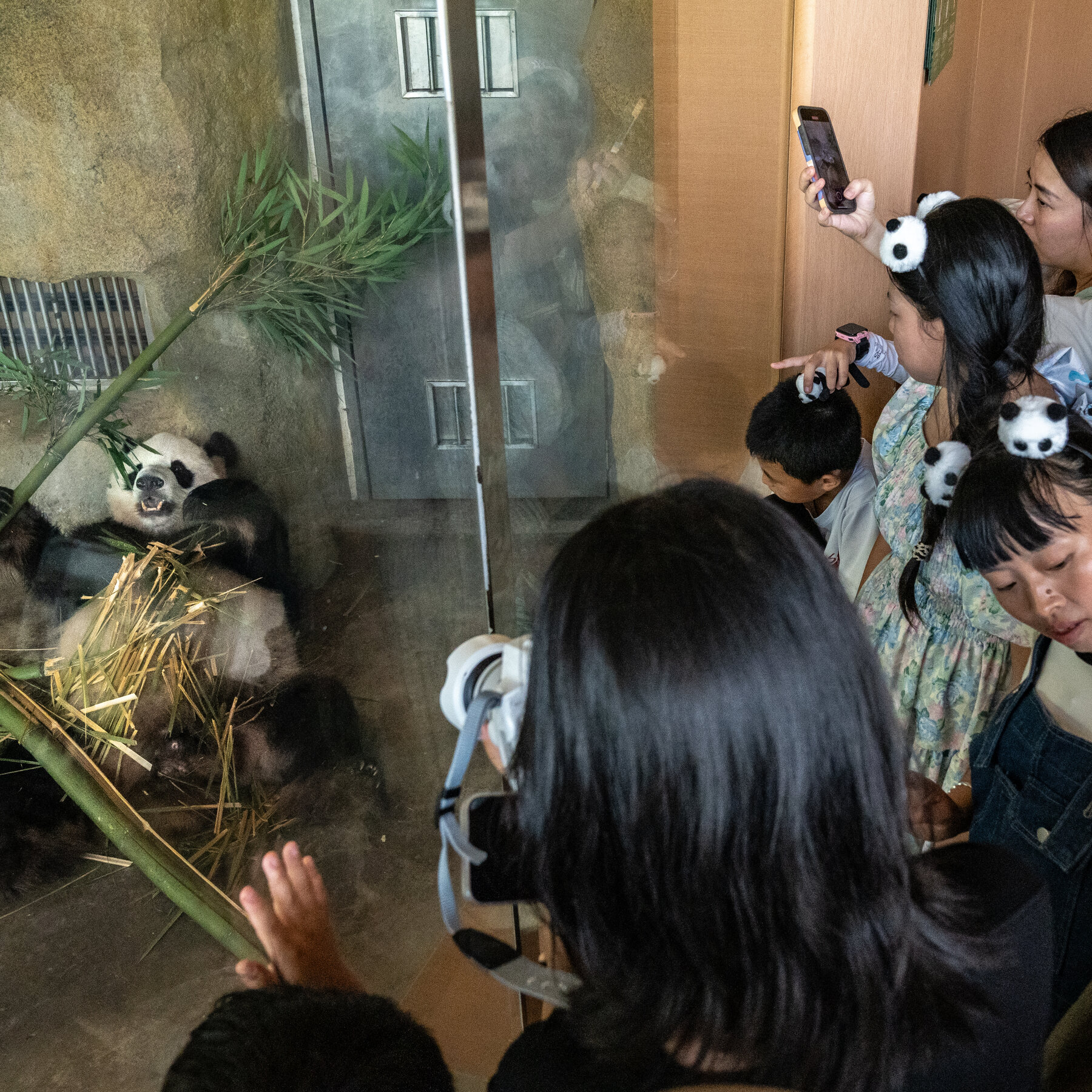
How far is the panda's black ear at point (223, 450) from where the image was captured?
2.14 feet

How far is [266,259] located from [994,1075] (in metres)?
0.70

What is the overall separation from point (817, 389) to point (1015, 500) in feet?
2.11

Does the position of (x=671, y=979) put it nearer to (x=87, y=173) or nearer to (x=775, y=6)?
(x=87, y=173)

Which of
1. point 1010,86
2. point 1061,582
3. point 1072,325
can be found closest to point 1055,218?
point 1072,325

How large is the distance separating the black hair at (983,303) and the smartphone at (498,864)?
823 mm

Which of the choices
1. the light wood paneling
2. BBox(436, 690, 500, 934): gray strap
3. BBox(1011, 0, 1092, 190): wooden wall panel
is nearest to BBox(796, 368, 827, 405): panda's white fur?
the light wood paneling

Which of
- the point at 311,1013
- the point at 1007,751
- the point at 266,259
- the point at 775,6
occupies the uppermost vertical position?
the point at 775,6

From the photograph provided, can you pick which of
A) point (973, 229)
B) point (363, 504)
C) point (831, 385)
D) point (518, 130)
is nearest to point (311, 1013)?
point (363, 504)

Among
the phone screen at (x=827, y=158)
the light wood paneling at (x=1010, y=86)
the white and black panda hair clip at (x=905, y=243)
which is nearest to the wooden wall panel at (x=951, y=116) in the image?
the light wood paneling at (x=1010, y=86)

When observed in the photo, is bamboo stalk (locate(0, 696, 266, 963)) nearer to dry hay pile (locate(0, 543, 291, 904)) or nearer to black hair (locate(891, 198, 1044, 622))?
dry hay pile (locate(0, 543, 291, 904))

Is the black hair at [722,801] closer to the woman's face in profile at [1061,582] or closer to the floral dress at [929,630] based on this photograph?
the woman's face in profile at [1061,582]

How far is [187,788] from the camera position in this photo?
26.0 inches

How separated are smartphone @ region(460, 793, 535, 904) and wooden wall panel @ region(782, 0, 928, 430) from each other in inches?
54.1

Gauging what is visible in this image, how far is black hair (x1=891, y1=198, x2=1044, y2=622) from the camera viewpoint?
46.1 inches
